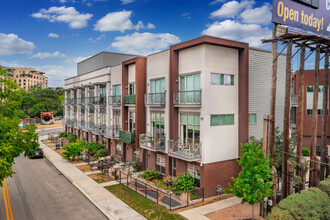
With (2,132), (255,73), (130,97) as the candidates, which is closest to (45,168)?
(130,97)

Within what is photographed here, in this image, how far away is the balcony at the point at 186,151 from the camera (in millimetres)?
17984

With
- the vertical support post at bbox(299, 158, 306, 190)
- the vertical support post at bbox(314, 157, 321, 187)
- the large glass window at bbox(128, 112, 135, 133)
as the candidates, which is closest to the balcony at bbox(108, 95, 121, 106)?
the large glass window at bbox(128, 112, 135, 133)

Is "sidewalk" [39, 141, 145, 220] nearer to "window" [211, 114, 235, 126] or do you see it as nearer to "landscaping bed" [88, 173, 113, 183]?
"landscaping bed" [88, 173, 113, 183]

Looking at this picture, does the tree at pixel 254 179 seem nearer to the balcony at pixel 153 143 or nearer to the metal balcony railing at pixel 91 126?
the balcony at pixel 153 143

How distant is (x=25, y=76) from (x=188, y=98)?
169 metres

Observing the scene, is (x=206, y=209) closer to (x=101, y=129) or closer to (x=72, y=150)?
(x=72, y=150)

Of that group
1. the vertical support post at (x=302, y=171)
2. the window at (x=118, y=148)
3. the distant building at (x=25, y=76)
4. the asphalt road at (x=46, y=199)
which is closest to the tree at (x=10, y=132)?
the asphalt road at (x=46, y=199)

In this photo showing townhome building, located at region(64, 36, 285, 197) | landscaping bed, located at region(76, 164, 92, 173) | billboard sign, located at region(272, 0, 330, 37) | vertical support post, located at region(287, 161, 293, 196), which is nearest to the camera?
vertical support post, located at region(287, 161, 293, 196)

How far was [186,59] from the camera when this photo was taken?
64.5ft

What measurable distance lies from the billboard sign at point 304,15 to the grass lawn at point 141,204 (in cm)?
1333

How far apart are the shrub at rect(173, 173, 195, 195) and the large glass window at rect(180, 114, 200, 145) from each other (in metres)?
2.56

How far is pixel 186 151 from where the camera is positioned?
61.2 feet

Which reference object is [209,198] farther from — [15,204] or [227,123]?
[15,204]

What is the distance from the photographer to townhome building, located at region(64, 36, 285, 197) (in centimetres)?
1823
